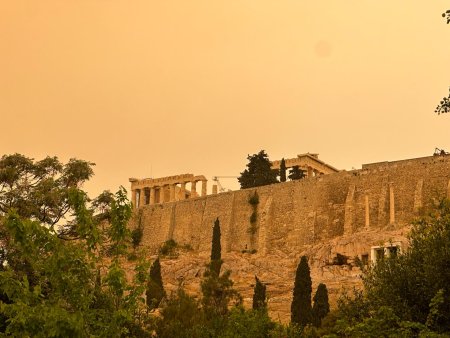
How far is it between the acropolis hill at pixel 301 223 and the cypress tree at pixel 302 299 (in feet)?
8.49

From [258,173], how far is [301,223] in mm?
7822

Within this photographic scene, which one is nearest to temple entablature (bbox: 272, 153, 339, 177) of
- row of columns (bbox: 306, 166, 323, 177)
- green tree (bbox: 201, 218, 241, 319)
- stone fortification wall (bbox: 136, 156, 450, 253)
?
row of columns (bbox: 306, 166, 323, 177)

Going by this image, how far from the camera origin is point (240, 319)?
20.7 m

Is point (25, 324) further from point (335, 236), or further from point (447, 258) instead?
point (335, 236)

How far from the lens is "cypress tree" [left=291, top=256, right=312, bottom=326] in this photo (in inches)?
1184

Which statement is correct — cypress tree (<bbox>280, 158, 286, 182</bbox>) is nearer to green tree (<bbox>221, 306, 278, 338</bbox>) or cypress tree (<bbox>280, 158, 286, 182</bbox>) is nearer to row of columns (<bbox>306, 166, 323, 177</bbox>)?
row of columns (<bbox>306, 166, 323, 177</bbox>)

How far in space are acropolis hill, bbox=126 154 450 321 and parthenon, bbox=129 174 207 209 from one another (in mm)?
5392

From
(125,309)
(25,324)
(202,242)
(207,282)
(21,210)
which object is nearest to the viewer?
(25,324)

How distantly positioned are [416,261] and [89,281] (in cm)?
903

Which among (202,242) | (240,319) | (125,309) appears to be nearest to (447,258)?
(240,319)

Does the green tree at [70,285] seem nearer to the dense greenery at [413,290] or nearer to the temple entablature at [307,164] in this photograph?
the dense greenery at [413,290]

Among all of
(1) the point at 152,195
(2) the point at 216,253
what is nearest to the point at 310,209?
(2) the point at 216,253

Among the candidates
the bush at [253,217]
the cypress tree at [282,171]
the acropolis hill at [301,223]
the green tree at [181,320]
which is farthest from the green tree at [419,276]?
the cypress tree at [282,171]

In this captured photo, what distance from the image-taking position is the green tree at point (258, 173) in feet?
182
